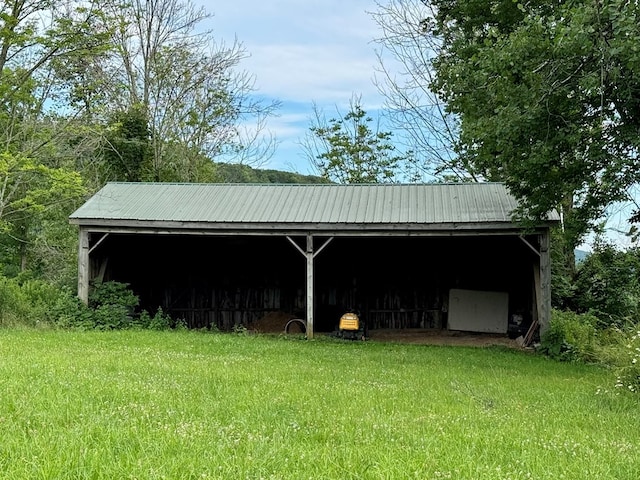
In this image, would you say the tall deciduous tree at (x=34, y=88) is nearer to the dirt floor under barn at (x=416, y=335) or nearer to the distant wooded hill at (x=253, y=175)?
the dirt floor under barn at (x=416, y=335)

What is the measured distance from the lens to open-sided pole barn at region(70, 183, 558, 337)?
1282 cm

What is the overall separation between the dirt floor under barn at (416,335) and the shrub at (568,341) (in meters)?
1.43

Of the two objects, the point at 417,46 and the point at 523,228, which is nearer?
the point at 523,228

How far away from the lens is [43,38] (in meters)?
14.6

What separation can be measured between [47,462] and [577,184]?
28.7 ft

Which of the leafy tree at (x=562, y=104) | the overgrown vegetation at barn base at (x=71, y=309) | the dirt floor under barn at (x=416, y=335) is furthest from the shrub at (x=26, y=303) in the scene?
the leafy tree at (x=562, y=104)

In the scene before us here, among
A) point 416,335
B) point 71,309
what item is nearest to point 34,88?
point 71,309

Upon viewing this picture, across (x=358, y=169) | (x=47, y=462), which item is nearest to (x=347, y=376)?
(x=47, y=462)

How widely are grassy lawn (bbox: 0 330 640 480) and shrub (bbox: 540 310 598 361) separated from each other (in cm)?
222

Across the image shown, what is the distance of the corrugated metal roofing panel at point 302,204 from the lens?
1259 cm

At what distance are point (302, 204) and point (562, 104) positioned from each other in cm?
670

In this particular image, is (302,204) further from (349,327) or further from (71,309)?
(71,309)

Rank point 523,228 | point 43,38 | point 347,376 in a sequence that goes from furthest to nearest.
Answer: point 43,38 → point 523,228 → point 347,376

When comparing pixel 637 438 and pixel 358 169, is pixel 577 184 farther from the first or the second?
pixel 358 169
